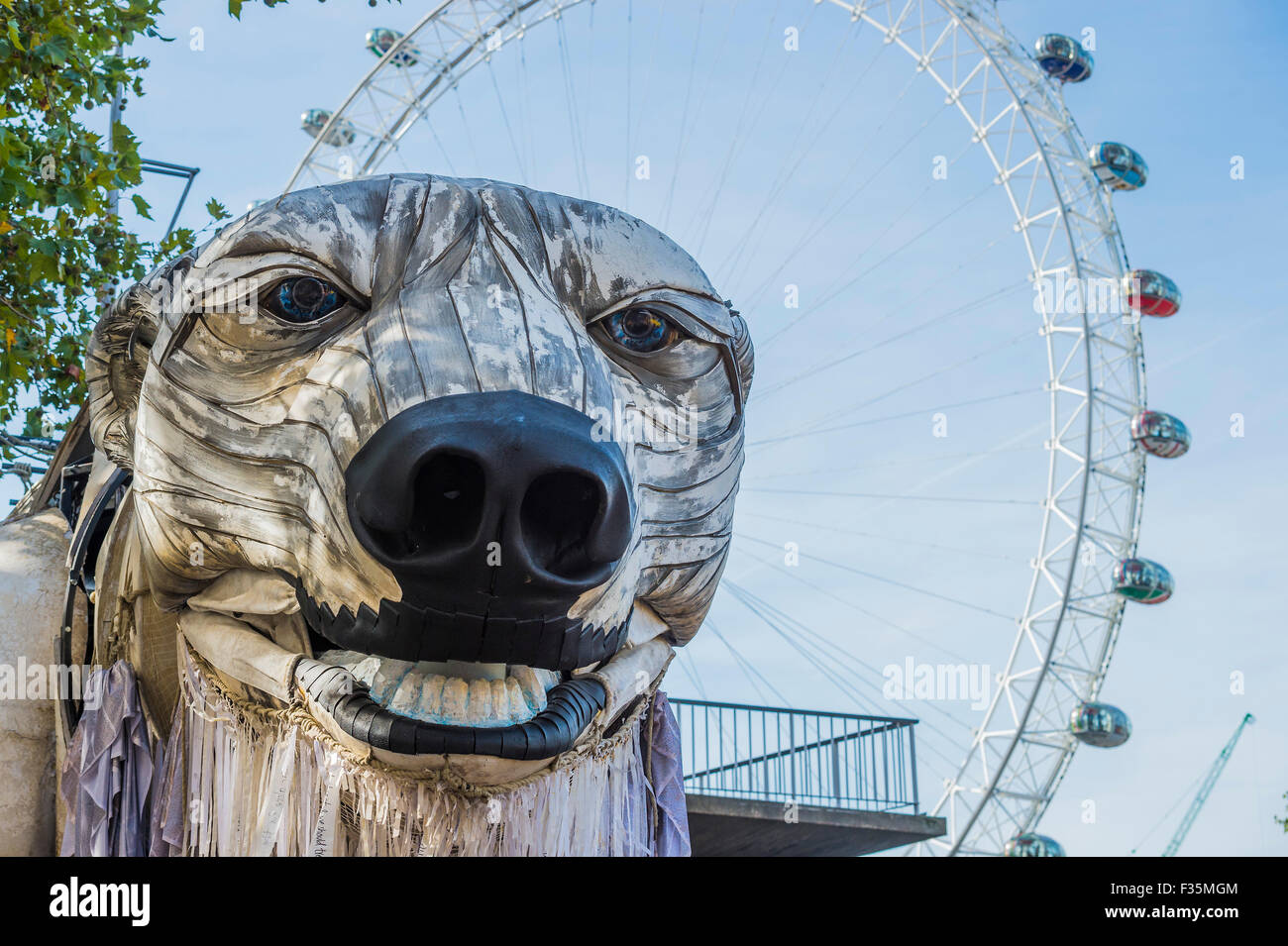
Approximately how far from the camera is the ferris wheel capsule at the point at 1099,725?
25250 millimetres

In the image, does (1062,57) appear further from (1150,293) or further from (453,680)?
(453,680)

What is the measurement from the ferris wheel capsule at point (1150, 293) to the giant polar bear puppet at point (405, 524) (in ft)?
82.0

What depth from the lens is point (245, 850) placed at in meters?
2.33

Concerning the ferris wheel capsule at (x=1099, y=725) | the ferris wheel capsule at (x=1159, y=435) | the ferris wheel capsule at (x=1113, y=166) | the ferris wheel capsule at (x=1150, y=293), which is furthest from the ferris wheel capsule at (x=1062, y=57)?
the ferris wheel capsule at (x=1099, y=725)

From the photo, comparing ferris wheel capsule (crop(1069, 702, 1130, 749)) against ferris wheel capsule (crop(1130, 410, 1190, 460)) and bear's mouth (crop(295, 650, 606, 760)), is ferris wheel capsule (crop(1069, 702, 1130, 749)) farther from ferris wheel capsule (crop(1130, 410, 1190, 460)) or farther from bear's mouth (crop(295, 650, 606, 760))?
bear's mouth (crop(295, 650, 606, 760))

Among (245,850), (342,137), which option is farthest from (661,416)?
(342,137)

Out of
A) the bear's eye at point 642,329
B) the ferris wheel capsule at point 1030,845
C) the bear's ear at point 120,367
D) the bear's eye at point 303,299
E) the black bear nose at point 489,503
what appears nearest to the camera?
the black bear nose at point 489,503

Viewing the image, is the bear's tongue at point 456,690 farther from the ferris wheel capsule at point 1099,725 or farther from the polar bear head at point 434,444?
the ferris wheel capsule at point 1099,725

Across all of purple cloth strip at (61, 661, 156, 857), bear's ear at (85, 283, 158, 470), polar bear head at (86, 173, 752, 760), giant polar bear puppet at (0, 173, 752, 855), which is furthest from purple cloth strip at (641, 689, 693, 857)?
bear's ear at (85, 283, 158, 470)

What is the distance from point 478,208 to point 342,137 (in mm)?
24694

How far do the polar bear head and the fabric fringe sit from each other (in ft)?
0.33
